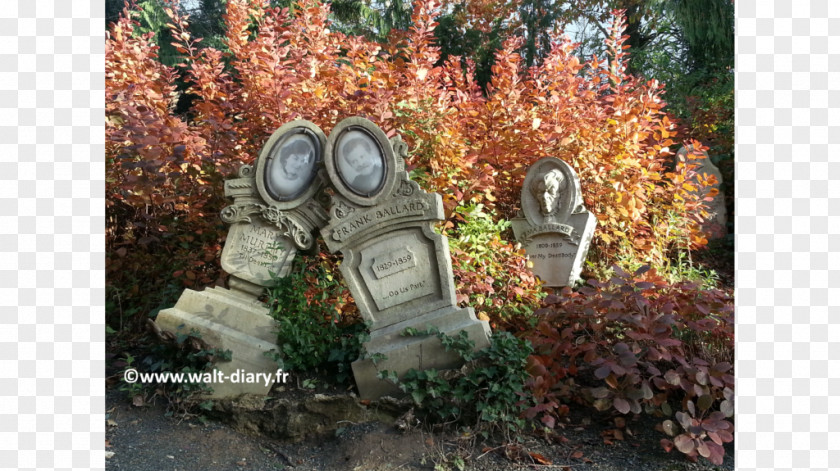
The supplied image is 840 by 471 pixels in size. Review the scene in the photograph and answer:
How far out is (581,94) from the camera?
19.8 feet

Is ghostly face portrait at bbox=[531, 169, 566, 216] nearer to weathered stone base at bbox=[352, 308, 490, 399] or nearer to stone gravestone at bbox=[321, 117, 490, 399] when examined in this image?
stone gravestone at bbox=[321, 117, 490, 399]

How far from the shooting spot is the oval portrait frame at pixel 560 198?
538 centimetres

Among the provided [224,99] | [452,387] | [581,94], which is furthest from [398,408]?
[581,94]

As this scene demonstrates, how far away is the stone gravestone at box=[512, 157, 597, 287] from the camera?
209 inches

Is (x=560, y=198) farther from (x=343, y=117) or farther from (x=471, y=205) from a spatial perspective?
(x=343, y=117)

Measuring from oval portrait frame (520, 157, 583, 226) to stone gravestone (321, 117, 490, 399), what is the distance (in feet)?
6.41

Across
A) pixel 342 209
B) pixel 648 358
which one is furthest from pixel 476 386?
pixel 342 209

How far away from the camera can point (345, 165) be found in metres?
3.87

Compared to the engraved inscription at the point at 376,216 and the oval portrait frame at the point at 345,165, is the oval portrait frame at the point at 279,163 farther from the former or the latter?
the engraved inscription at the point at 376,216

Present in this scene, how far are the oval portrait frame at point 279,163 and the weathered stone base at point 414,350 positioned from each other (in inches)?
42.8

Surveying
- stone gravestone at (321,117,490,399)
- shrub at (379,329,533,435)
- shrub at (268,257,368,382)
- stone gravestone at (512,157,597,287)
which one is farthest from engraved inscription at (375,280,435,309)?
stone gravestone at (512,157,597,287)

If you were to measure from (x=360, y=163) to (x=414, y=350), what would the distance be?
1232 millimetres

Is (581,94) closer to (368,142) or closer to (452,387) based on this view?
(368,142)

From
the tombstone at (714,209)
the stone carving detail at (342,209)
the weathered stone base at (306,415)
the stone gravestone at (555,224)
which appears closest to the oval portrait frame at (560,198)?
the stone gravestone at (555,224)
